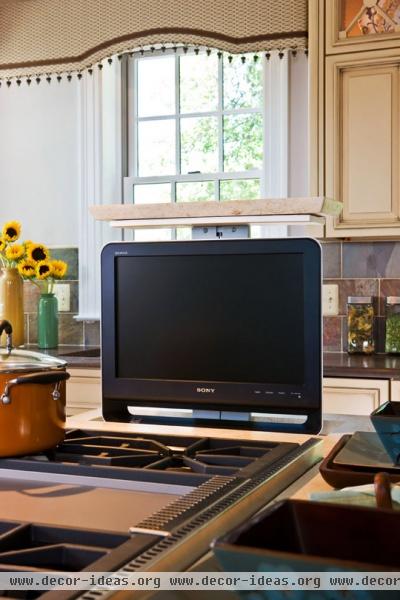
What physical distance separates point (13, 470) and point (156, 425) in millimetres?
492

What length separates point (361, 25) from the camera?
292 centimetres

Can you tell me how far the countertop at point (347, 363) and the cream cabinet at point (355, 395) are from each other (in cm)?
2

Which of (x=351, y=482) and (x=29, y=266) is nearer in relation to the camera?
(x=351, y=482)

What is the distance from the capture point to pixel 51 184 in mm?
3734

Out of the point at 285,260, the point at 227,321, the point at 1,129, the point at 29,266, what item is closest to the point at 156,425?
the point at 227,321

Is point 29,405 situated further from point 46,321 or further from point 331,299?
point 46,321

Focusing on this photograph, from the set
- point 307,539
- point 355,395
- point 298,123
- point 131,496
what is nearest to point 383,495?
point 307,539

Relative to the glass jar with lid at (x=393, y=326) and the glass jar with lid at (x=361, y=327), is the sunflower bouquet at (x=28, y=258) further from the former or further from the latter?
the glass jar with lid at (x=393, y=326)

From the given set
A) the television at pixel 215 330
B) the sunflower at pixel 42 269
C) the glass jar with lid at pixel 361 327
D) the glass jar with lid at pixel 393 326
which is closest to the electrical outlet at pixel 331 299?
the glass jar with lid at pixel 361 327

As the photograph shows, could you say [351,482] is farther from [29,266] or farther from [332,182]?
[29,266]

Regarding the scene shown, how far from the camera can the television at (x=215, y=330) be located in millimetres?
1608

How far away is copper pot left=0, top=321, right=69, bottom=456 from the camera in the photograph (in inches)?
47.7

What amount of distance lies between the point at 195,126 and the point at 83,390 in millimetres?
1364

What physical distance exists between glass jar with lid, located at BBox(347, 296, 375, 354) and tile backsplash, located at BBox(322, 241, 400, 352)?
83mm
